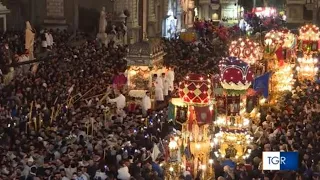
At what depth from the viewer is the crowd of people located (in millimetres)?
17766

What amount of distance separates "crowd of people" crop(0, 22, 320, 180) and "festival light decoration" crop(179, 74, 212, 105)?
158 cm

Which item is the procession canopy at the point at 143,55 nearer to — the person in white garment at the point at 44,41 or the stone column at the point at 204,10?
the person in white garment at the point at 44,41

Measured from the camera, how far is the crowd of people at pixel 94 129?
17766 mm

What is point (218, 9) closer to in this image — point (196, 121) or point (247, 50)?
point (247, 50)

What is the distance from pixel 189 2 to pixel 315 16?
11.8 m

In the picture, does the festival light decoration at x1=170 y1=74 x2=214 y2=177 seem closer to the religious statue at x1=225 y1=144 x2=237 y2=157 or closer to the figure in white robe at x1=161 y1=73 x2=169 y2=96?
the religious statue at x1=225 y1=144 x2=237 y2=157

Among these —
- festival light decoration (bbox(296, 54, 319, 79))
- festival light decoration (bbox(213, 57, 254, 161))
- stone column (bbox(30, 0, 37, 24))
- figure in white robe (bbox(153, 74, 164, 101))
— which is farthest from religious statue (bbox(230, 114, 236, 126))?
stone column (bbox(30, 0, 37, 24))

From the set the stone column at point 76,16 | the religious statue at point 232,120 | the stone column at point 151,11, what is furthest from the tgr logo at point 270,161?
the stone column at point 151,11

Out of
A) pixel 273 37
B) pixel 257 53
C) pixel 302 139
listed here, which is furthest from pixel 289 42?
pixel 302 139

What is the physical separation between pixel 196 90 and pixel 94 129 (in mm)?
4552

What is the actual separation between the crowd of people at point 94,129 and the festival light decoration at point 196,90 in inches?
62.3

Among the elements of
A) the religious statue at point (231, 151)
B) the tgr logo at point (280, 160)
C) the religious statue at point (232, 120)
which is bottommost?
the religious statue at point (231, 151)

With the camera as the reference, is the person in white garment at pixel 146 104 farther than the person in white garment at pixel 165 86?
No

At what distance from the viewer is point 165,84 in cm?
2888
